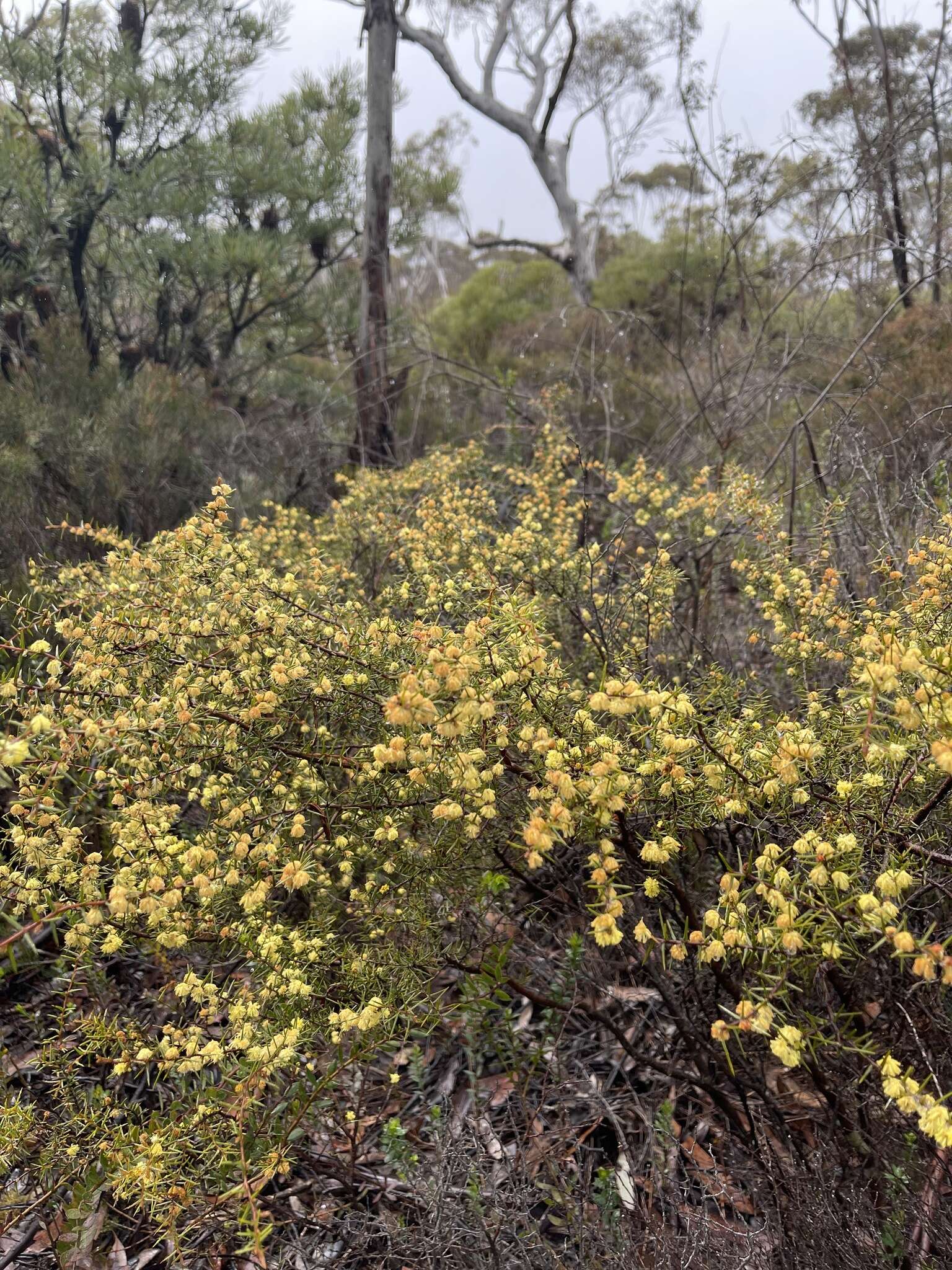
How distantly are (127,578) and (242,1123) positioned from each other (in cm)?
198

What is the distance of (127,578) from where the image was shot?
291 cm

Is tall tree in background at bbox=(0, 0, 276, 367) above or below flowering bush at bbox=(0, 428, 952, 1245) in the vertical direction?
above

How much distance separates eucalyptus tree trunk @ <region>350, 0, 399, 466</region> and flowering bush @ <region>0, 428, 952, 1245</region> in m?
5.01

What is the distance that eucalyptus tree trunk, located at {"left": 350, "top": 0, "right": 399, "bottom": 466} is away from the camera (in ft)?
23.9

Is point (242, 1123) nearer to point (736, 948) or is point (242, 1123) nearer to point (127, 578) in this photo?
point (736, 948)

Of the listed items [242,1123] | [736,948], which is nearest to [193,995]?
[242,1123]

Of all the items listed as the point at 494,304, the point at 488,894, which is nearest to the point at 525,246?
the point at 494,304

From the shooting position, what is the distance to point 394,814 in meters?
1.92

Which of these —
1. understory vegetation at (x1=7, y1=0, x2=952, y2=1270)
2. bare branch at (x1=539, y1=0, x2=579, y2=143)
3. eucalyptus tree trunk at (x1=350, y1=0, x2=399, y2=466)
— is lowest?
understory vegetation at (x1=7, y1=0, x2=952, y2=1270)

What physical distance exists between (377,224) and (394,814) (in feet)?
23.7

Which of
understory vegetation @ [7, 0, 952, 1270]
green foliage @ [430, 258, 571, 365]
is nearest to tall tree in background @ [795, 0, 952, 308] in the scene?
understory vegetation @ [7, 0, 952, 1270]

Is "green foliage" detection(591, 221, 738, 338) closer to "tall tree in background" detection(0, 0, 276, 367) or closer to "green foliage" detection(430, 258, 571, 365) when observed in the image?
"green foliage" detection(430, 258, 571, 365)

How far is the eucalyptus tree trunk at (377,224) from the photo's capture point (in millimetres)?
7270

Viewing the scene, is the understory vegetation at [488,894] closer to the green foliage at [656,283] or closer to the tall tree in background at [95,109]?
the tall tree in background at [95,109]
